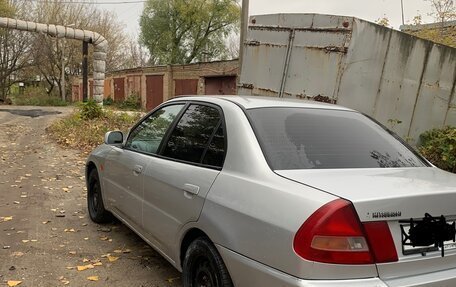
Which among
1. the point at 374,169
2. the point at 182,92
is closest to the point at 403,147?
the point at 374,169

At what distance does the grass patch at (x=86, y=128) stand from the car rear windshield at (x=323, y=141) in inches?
353

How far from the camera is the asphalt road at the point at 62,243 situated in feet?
11.8

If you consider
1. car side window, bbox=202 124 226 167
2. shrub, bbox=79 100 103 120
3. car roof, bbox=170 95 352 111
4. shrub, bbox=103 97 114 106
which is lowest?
shrub, bbox=103 97 114 106

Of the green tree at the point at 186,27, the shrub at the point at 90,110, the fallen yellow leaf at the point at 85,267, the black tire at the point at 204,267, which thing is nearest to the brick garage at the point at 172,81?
the green tree at the point at 186,27

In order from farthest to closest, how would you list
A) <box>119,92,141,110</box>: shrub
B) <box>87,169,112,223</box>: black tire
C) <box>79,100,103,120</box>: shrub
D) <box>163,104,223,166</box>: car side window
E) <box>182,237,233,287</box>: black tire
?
1. <box>119,92,141,110</box>: shrub
2. <box>79,100,103,120</box>: shrub
3. <box>87,169,112,223</box>: black tire
4. <box>163,104,223,166</box>: car side window
5. <box>182,237,233,287</box>: black tire

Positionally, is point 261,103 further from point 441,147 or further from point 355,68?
point 441,147

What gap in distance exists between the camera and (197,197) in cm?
271

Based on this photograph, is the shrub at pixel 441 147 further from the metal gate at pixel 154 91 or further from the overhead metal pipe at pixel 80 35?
the metal gate at pixel 154 91

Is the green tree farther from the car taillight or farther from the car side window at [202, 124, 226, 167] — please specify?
the car taillight

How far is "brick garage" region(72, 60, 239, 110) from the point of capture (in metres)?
21.6

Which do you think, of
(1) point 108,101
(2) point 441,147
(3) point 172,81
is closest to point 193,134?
→ (2) point 441,147

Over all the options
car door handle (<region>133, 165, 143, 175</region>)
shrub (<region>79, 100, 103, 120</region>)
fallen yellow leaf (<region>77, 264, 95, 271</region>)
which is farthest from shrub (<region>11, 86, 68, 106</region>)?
car door handle (<region>133, 165, 143, 175</region>)

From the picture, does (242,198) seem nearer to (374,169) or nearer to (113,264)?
(374,169)

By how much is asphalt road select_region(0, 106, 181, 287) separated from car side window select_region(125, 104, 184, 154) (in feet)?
3.51
